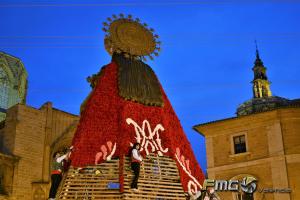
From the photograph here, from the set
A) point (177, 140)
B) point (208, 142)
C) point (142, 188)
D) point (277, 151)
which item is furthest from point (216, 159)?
point (142, 188)

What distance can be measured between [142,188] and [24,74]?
23842 mm

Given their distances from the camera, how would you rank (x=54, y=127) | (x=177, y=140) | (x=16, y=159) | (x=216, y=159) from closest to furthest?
(x=177, y=140) < (x=16, y=159) < (x=54, y=127) < (x=216, y=159)

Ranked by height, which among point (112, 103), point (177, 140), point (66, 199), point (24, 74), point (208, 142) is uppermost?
point (24, 74)

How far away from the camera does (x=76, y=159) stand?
9203mm

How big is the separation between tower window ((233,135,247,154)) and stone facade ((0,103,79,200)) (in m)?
10.8

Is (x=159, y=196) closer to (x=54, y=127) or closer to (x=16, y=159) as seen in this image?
(x=16, y=159)

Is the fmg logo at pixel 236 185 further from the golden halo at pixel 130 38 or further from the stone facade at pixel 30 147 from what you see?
the stone facade at pixel 30 147

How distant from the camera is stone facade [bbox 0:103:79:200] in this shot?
21.0m

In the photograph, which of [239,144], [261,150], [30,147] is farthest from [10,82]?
[261,150]

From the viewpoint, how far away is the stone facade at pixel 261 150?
25.1 m

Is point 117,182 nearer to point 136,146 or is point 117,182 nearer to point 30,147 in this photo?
point 136,146

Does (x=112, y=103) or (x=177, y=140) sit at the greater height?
(x=112, y=103)

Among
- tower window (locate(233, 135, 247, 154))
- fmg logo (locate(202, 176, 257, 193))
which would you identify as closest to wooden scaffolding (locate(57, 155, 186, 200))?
fmg logo (locate(202, 176, 257, 193))

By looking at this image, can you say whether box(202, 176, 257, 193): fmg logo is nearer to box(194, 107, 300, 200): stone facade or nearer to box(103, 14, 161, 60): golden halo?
box(103, 14, 161, 60): golden halo
